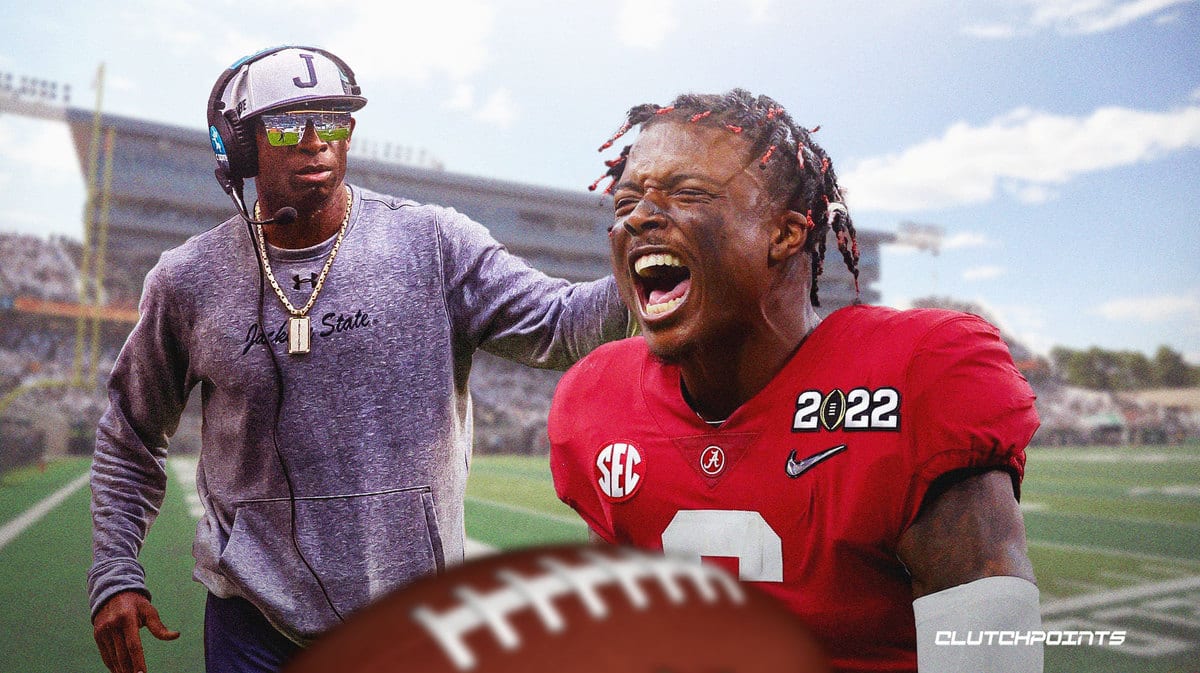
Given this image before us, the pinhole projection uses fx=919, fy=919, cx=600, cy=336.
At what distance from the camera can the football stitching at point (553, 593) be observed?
0.33 m

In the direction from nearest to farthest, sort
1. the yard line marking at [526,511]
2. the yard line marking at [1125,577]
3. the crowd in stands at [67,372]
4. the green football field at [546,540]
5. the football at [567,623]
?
the football at [567,623] → the green football field at [546,540] → the yard line marking at [1125,577] → the yard line marking at [526,511] → the crowd in stands at [67,372]

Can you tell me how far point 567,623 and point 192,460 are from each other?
1170cm

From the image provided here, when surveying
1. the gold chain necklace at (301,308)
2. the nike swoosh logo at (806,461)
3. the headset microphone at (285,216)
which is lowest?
the nike swoosh logo at (806,461)

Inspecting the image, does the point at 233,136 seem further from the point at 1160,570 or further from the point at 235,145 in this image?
the point at 1160,570

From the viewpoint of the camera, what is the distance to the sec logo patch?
1.15 meters

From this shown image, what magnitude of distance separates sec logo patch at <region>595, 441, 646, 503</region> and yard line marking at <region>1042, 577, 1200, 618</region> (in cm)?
410

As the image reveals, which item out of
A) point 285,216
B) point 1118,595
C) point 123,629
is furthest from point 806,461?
point 1118,595

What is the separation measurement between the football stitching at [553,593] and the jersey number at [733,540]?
66cm

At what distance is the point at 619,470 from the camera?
1159 millimetres

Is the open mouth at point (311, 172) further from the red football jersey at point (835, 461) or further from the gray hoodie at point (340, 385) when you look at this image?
the red football jersey at point (835, 461)

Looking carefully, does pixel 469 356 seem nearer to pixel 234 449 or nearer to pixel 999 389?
pixel 234 449

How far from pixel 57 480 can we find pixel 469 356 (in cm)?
802

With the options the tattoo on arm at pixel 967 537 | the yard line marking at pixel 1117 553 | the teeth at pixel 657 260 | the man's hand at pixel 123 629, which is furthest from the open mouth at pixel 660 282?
the yard line marking at pixel 1117 553

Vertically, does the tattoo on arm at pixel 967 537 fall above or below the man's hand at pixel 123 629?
above
